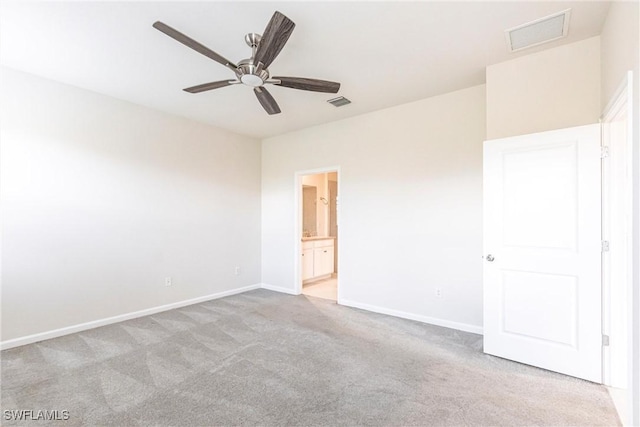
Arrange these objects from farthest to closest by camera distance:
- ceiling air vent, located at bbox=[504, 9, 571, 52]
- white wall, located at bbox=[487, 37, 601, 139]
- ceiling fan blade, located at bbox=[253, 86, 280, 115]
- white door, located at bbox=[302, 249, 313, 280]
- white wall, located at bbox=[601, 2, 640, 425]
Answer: white door, located at bbox=[302, 249, 313, 280]
ceiling fan blade, located at bbox=[253, 86, 280, 115]
white wall, located at bbox=[487, 37, 601, 139]
ceiling air vent, located at bbox=[504, 9, 571, 52]
white wall, located at bbox=[601, 2, 640, 425]

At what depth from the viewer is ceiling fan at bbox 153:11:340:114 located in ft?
6.02

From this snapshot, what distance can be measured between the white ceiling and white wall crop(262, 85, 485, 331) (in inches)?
17.4

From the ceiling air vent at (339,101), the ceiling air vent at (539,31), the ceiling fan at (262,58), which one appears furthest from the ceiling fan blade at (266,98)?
the ceiling air vent at (539,31)

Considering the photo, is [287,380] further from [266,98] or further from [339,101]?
[339,101]

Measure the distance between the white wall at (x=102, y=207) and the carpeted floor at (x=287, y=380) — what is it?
1.74 ft

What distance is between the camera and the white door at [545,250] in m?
2.27

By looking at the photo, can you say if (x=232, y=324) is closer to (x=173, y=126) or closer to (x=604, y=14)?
(x=173, y=126)

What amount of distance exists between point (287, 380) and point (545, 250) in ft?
7.70

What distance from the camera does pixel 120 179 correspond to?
3674mm

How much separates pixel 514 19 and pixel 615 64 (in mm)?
732

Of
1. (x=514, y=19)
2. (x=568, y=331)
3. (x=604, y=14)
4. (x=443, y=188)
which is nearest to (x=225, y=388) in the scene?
(x=568, y=331)

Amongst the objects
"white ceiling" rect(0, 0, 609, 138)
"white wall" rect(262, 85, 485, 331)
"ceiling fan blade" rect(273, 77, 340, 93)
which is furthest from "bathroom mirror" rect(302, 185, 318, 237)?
"ceiling fan blade" rect(273, 77, 340, 93)

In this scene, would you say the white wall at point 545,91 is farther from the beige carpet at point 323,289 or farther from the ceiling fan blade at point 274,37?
the beige carpet at point 323,289

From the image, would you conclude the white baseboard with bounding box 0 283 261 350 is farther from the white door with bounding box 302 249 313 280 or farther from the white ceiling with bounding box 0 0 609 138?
the white ceiling with bounding box 0 0 609 138
